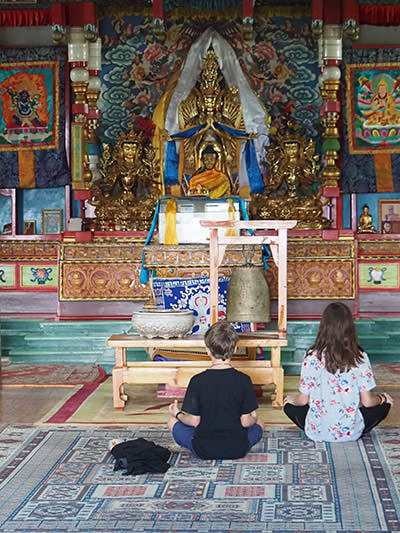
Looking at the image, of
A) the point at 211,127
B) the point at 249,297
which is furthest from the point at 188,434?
the point at 211,127

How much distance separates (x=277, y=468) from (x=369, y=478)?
482mm

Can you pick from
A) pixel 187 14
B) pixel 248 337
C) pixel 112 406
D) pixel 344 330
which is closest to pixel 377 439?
pixel 344 330

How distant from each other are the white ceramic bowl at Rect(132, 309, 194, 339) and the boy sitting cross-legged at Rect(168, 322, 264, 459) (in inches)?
47.6

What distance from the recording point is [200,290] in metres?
6.73

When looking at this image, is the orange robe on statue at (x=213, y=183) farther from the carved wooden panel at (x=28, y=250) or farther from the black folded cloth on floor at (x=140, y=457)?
the black folded cloth on floor at (x=140, y=457)

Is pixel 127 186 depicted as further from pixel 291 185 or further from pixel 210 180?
pixel 291 185

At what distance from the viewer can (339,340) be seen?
4523 millimetres

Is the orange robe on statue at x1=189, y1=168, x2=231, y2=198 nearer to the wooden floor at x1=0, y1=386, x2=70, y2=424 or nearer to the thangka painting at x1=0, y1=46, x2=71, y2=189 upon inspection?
the thangka painting at x1=0, y1=46, x2=71, y2=189

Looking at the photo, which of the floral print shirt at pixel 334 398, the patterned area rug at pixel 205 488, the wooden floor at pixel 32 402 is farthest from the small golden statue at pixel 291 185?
the floral print shirt at pixel 334 398

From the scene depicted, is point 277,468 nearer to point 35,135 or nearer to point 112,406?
point 112,406

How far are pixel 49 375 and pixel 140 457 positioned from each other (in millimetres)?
2993

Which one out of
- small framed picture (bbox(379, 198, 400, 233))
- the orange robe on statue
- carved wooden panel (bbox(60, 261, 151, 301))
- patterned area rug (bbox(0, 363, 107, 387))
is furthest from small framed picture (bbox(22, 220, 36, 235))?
small framed picture (bbox(379, 198, 400, 233))

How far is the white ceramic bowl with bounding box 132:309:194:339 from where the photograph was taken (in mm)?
5559

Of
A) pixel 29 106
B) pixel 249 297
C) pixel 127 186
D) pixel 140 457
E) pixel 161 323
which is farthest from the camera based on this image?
pixel 127 186
